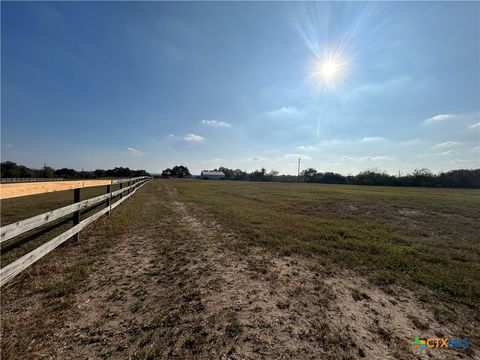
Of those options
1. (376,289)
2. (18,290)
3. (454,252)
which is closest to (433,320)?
(376,289)

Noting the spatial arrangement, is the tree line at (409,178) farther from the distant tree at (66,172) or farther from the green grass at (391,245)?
the distant tree at (66,172)

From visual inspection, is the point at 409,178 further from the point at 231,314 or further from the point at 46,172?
the point at 46,172

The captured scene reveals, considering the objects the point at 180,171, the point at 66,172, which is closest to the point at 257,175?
the point at 180,171

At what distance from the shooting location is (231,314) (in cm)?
257

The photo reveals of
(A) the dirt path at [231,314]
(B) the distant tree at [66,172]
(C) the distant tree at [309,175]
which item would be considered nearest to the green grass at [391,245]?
(A) the dirt path at [231,314]

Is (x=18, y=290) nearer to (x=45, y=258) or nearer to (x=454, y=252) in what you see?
(x=45, y=258)

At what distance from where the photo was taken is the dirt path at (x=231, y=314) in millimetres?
2041

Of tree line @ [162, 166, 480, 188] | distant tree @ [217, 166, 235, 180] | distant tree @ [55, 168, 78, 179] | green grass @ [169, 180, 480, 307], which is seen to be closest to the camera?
green grass @ [169, 180, 480, 307]

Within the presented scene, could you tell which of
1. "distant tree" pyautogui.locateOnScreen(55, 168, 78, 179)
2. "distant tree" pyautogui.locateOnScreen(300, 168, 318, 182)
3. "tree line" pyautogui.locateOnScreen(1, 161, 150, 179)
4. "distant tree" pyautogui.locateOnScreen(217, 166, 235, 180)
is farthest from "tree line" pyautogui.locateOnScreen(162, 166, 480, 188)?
"distant tree" pyautogui.locateOnScreen(55, 168, 78, 179)

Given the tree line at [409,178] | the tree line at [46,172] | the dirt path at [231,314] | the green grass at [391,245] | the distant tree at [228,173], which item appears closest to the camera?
the dirt path at [231,314]

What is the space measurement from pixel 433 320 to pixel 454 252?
3874mm

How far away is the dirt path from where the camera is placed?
80.4 inches

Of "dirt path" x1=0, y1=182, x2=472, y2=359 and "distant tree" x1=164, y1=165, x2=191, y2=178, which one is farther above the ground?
"distant tree" x1=164, y1=165, x2=191, y2=178

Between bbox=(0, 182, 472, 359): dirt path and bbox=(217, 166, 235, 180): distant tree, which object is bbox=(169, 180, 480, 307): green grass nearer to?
bbox=(0, 182, 472, 359): dirt path
